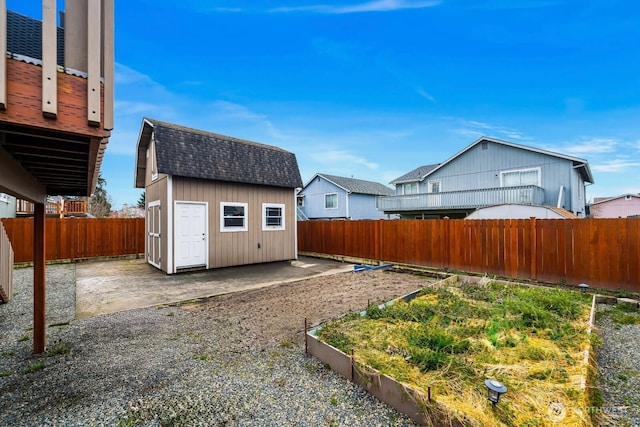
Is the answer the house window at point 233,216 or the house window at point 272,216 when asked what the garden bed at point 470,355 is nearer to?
the house window at point 233,216

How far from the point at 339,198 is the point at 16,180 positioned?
21548mm

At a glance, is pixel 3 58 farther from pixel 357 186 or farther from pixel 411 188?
pixel 357 186

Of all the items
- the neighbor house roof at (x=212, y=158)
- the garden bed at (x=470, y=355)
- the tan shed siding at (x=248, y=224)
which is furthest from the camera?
the tan shed siding at (x=248, y=224)

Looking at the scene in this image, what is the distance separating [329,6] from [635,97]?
18012mm

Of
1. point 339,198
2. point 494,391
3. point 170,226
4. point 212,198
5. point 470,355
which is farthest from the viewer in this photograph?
point 339,198

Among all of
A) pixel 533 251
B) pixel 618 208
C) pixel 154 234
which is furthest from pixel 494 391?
pixel 618 208

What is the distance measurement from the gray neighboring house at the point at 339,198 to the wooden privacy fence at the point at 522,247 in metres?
12.6

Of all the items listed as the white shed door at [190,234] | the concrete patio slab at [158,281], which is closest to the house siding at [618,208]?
the concrete patio slab at [158,281]

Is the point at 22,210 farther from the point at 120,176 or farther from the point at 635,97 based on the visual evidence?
the point at 635,97

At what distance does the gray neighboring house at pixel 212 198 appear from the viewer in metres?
8.55

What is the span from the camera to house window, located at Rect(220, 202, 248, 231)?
9.45 m

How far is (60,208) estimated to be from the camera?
17.7m

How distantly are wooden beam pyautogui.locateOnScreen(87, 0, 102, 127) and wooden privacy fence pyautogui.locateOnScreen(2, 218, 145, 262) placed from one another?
38.1 ft

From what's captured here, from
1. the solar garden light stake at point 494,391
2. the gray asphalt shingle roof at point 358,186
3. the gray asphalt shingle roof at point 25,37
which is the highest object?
the gray asphalt shingle roof at point 358,186
